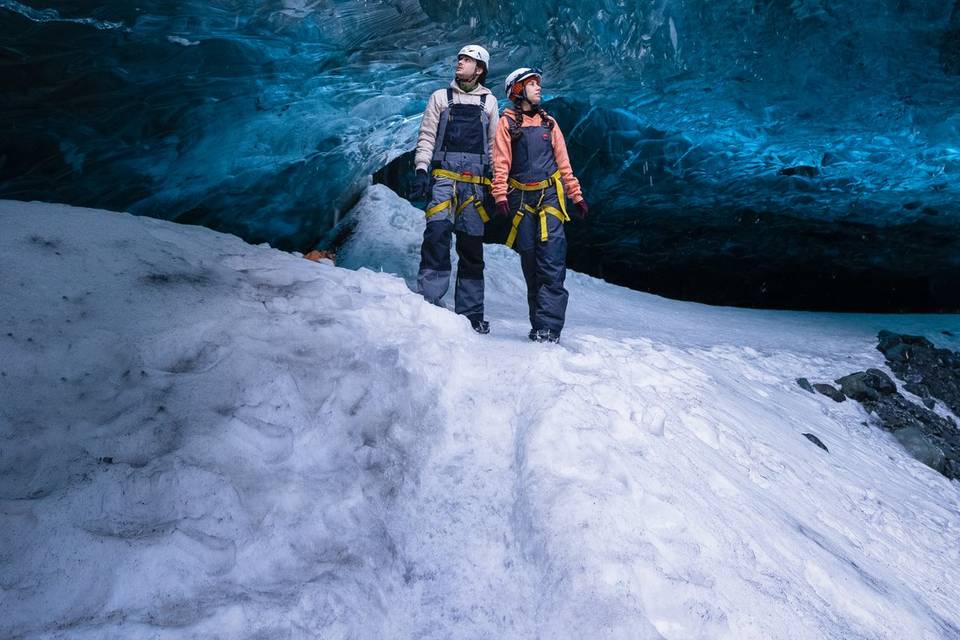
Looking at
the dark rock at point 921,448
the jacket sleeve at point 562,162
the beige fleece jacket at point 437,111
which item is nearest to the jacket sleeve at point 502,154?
the beige fleece jacket at point 437,111

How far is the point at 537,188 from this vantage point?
4398 millimetres

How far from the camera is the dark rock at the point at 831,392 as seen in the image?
19.8 ft

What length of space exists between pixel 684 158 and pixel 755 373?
20.0ft

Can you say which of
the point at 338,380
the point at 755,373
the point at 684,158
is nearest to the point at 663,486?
the point at 338,380

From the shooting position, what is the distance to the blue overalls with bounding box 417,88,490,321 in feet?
15.3

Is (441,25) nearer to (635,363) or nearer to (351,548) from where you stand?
(635,363)

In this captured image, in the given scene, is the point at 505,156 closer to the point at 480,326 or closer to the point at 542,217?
the point at 542,217

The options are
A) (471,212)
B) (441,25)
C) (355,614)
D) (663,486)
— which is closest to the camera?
(355,614)

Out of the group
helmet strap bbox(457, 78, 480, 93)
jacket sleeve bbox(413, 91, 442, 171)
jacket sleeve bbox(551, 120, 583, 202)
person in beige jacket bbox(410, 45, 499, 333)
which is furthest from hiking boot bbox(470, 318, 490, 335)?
helmet strap bbox(457, 78, 480, 93)

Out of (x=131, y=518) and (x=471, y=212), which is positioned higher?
(x=471, y=212)

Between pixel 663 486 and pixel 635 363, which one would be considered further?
pixel 635 363

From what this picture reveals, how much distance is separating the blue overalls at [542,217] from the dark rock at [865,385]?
3960 millimetres

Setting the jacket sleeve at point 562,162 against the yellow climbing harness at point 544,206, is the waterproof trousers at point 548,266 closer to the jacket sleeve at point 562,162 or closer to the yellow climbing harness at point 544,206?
the yellow climbing harness at point 544,206

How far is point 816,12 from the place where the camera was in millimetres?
6469
